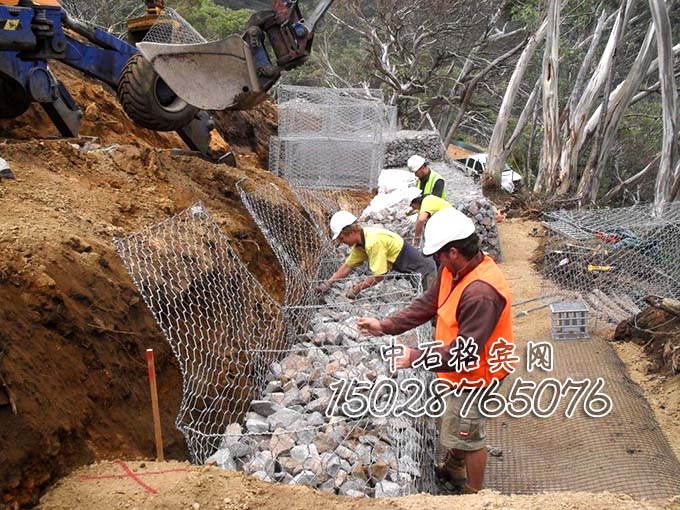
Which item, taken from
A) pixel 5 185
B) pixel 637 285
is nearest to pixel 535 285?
pixel 637 285

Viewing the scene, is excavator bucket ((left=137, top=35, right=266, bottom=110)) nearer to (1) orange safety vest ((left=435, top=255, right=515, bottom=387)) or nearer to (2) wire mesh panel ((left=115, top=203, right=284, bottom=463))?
Result: (2) wire mesh panel ((left=115, top=203, right=284, bottom=463))

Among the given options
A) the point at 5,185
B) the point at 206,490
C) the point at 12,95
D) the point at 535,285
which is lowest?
the point at 535,285

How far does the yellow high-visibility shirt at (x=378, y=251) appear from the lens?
5.61m

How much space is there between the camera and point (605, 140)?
12203 millimetres

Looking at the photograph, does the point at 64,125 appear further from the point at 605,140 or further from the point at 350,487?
the point at 605,140

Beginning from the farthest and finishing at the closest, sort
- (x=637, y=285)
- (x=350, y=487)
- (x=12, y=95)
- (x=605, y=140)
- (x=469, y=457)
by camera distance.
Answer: (x=605, y=140)
(x=637, y=285)
(x=12, y=95)
(x=469, y=457)
(x=350, y=487)

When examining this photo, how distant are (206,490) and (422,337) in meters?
2.49

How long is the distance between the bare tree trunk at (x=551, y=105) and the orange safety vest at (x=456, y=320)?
10184 millimetres

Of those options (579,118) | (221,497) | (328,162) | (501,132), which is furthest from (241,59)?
(501,132)

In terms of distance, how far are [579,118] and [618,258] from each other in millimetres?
5824

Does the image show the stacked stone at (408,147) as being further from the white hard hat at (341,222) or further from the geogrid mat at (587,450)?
the geogrid mat at (587,450)

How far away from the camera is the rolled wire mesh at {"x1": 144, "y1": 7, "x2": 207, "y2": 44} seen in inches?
255

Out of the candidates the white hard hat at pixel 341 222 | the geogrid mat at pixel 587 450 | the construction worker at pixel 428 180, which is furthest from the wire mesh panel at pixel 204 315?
the construction worker at pixel 428 180

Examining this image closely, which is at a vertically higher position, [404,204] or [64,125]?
[64,125]
